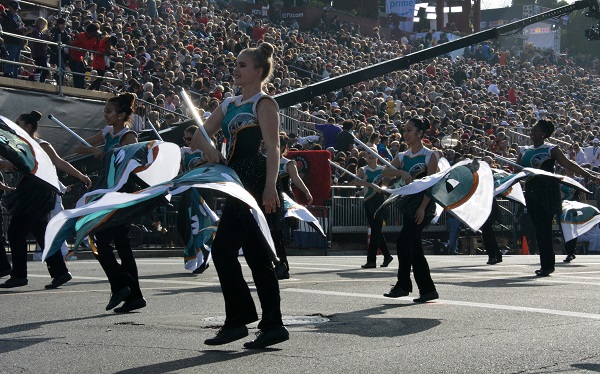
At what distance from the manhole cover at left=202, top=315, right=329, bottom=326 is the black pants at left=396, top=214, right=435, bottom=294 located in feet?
5.39

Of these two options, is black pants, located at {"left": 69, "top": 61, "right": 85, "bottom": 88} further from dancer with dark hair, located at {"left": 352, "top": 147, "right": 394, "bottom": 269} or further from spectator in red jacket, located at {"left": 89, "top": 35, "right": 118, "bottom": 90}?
dancer with dark hair, located at {"left": 352, "top": 147, "right": 394, "bottom": 269}

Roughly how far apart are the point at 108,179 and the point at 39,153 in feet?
5.30

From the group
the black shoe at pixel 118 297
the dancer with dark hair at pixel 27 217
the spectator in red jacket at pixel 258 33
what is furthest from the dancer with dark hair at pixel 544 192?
the spectator in red jacket at pixel 258 33

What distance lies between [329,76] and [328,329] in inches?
1053

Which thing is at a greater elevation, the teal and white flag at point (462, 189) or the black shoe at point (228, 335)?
the teal and white flag at point (462, 189)

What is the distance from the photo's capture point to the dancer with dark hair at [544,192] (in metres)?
13.2

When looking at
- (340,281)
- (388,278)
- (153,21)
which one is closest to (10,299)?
(340,281)

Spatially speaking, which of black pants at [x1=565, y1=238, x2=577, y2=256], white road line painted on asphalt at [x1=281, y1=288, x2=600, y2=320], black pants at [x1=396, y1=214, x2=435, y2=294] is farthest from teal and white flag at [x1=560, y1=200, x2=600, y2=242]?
black pants at [x1=396, y1=214, x2=435, y2=294]

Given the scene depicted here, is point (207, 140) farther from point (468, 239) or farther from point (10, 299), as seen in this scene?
point (468, 239)

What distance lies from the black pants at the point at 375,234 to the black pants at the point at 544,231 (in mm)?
2189

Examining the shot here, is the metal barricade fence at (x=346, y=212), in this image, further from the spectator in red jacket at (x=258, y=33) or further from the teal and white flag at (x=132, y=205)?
the teal and white flag at (x=132, y=205)

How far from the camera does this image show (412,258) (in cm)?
991

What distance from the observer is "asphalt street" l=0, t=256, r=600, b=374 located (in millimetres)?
6125

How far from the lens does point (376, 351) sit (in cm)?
657
